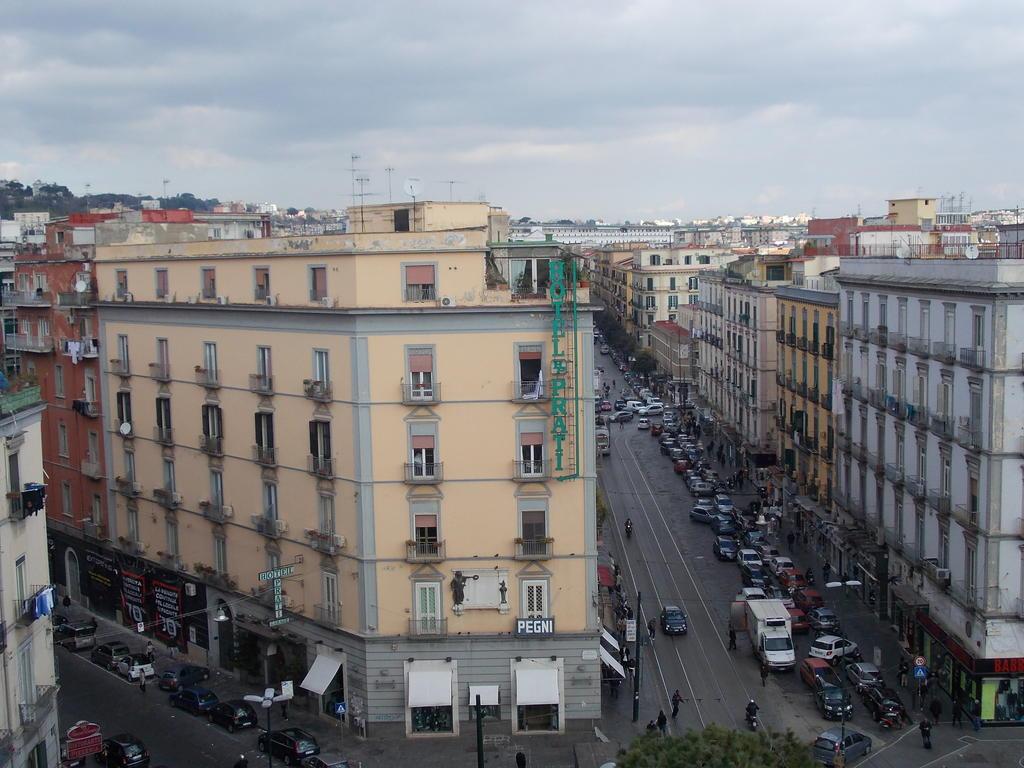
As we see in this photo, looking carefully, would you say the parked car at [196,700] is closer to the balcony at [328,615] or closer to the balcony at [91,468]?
the balcony at [328,615]

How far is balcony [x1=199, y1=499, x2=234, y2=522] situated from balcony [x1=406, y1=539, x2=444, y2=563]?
10.2m

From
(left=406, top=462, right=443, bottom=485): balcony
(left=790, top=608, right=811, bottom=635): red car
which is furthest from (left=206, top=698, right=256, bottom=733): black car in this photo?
(left=790, top=608, right=811, bottom=635): red car

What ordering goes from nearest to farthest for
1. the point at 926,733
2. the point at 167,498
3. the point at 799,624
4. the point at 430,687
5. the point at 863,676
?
the point at 926,733, the point at 430,687, the point at 863,676, the point at 167,498, the point at 799,624

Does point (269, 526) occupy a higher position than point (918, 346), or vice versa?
point (918, 346)

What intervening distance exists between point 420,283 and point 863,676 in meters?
22.3

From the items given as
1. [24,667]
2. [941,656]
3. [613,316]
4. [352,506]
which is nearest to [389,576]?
[352,506]

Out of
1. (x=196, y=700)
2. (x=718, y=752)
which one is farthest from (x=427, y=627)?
(x=718, y=752)

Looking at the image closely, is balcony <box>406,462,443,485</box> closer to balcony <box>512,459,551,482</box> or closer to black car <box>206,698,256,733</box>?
balcony <box>512,459,551,482</box>

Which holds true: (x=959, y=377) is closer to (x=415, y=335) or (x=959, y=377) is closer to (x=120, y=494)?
(x=415, y=335)

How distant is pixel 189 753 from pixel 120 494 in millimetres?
17437

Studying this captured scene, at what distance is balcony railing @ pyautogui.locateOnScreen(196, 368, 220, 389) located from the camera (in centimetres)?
4675

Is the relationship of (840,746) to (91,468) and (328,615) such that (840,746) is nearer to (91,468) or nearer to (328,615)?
(328,615)

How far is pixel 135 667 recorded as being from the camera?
47.5m

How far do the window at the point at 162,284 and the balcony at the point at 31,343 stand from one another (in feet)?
36.8
